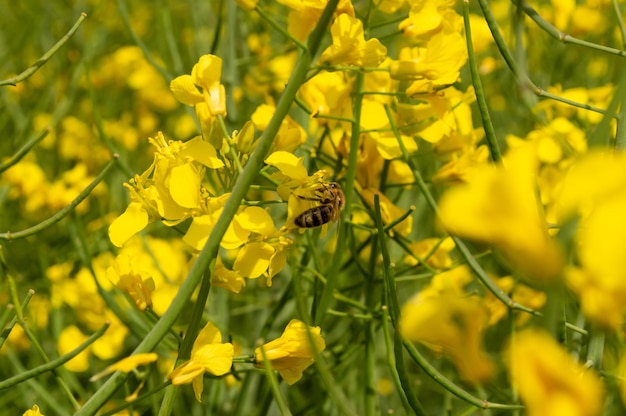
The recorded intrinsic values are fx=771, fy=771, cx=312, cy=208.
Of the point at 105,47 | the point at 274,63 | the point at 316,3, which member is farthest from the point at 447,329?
the point at 105,47

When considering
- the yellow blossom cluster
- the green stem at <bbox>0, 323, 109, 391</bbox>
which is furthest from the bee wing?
the green stem at <bbox>0, 323, 109, 391</bbox>

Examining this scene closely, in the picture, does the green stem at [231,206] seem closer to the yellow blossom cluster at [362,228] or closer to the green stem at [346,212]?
the yellow blossom cluster at [362,228]

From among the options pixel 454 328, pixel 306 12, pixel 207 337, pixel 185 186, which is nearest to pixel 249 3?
pixel 306 12

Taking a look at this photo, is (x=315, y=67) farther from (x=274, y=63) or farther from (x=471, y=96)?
(x=274, y=63)

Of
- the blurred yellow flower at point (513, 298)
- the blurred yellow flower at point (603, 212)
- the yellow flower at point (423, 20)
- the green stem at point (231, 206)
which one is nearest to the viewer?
the blurred yellow flower at point (603, 212)

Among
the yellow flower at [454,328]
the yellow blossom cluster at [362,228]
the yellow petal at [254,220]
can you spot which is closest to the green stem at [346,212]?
the yellow blossom cluster at [362,228]

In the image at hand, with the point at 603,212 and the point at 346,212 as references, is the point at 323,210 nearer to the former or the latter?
the point at 346,212

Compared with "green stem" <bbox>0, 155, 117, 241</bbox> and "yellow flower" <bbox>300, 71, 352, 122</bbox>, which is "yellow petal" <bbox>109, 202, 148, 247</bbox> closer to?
"green stem" <bbox>0, 155, 117, 241</bbox>
